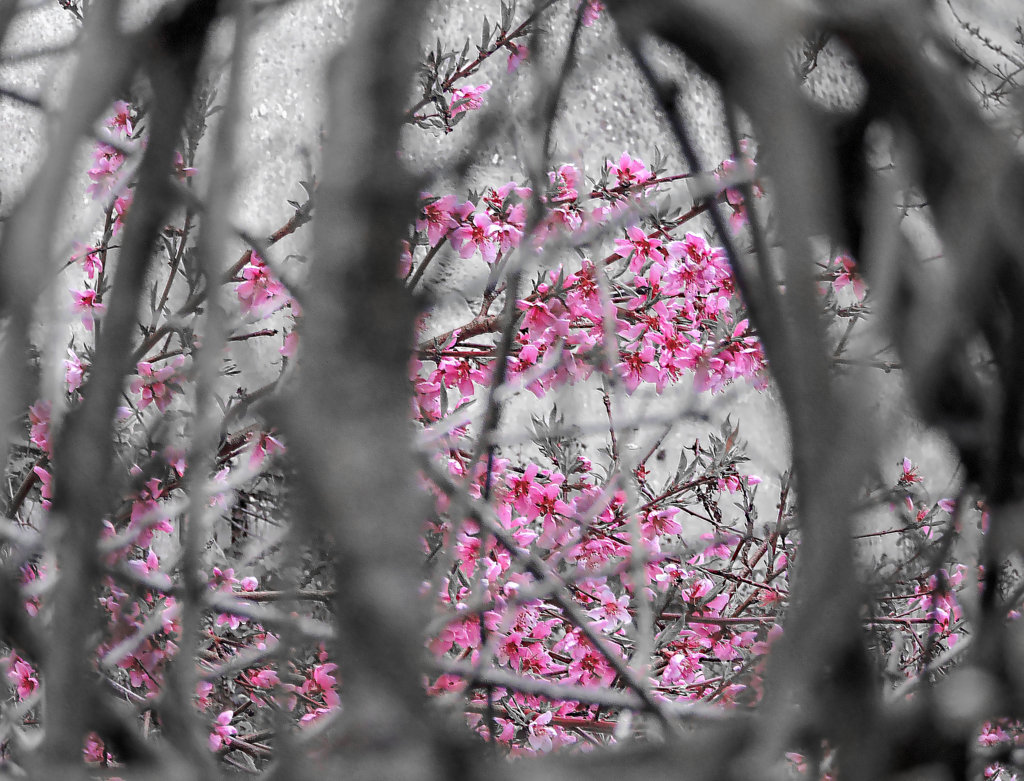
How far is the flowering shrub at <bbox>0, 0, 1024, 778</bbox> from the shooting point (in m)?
0.23

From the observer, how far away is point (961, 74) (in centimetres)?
39

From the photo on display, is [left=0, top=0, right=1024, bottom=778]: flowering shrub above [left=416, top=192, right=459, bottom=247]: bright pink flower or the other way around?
the other way around

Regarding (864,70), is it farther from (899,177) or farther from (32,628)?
(32,628)

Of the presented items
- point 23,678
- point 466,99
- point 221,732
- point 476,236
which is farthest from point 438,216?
point 23,678

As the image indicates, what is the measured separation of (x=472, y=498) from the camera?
0.36 metres

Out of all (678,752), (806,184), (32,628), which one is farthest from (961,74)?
(32,628)

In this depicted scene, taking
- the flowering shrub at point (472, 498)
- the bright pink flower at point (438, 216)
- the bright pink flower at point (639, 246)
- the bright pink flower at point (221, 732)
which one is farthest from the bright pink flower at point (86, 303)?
the bright pink flower at point (639, 246)

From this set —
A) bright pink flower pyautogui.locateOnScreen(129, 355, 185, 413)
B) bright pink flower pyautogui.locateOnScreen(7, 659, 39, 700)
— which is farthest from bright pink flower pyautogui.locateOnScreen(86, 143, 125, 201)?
bright pink flower pyautogui.locateOnScreen(7, 659, 39, 700)

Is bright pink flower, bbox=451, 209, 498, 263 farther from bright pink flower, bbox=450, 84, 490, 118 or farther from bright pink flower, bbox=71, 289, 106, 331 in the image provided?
bright pink flower, bbox=71, 289, 106, 331

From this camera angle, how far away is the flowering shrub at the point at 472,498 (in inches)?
9.0

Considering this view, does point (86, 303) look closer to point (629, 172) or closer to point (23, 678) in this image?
point (23, 678)

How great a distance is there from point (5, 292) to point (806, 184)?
301mm

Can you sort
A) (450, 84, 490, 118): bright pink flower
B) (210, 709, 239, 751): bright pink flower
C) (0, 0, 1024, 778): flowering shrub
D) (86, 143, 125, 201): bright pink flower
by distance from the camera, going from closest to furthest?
1. (0, 0, 1024, 778): flowering shrub
2. (210, 709, 239, 751): bright pink flower
3. (86, 143, 125, 201): bright pink flower
4. (450, 84, 490, 118): bright pink flower

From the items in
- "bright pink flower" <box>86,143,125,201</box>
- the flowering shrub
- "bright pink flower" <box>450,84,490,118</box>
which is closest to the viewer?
the flowering shrub
